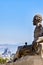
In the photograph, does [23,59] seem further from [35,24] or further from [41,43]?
[35,24]

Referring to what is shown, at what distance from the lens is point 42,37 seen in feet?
35.4

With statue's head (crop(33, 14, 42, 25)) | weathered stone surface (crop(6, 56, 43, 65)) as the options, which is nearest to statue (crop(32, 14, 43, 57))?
statue's head (crop(33, 14, 42, 25))

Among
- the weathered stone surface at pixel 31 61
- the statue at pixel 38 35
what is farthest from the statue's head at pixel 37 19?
the weathered stone surface at pixel 31 61

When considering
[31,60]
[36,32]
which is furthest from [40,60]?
[36,32]

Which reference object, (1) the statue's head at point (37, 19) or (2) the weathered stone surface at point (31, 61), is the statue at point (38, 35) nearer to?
(1) the statue's head at point (37, 19)

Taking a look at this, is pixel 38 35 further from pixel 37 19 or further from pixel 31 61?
pixel 31 61

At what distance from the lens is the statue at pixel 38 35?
10455mm

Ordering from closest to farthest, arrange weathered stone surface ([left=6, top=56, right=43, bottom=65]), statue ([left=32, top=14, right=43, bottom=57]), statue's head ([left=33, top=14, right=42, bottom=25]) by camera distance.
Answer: weathered stone surface ([left=6, top=56, right=43, bottom=65]) < statue ([left=32, top=14, right=43, bottom=57]) < statue's head ([left=33, top=14, right=42, bottom=25])

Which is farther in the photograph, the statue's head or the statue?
the statue's head

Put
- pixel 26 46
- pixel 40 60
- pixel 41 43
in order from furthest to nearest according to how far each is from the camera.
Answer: pixel 26 46 → pixel 41 43 → pixel 40 60

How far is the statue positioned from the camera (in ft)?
34.3

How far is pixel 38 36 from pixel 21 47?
77 centimetres

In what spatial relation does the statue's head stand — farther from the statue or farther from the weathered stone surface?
the weathered stone surface

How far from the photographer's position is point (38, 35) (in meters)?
11.4
